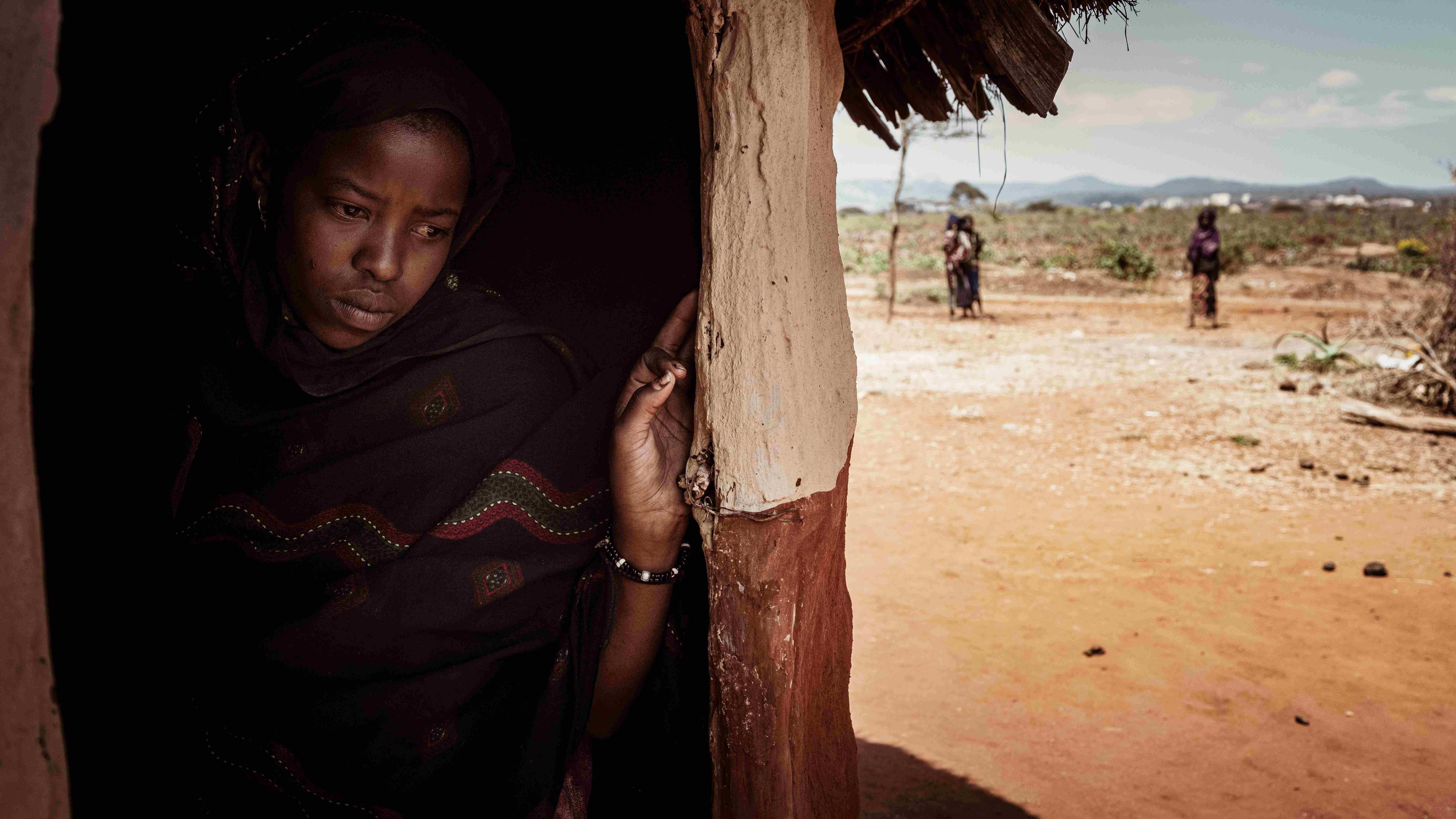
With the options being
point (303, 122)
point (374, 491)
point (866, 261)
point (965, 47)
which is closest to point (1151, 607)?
point (965, 47)

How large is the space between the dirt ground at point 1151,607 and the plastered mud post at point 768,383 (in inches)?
63.8

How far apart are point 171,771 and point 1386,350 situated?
11300 millimetres

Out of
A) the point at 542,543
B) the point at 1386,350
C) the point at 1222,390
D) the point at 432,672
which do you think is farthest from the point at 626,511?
the point at 1386,350

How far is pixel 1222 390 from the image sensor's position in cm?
919

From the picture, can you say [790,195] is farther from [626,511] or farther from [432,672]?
[432,672]

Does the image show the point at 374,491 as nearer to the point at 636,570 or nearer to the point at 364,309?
the point at 364,309

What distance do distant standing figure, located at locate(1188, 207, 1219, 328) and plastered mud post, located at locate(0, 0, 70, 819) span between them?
48.8 ft

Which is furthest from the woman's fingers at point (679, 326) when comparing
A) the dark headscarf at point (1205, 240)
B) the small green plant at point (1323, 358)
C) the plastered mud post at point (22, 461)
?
the dark headscarf at point (1205, 240)

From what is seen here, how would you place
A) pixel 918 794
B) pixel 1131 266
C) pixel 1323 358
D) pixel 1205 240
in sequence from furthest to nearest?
1. pixel 1131 266
2. pixel 1205 240
3. pixel 1323 358
4. pixel 918 794

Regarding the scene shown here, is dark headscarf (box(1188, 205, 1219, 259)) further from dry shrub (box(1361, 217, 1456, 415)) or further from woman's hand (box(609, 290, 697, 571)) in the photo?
woman's hand (box(609, 290, 697, 571))

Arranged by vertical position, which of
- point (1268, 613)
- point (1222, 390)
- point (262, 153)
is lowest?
point (1268, 613)

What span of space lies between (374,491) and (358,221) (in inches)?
20.6

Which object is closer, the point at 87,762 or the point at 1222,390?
the point at 87,762

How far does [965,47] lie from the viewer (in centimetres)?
204
